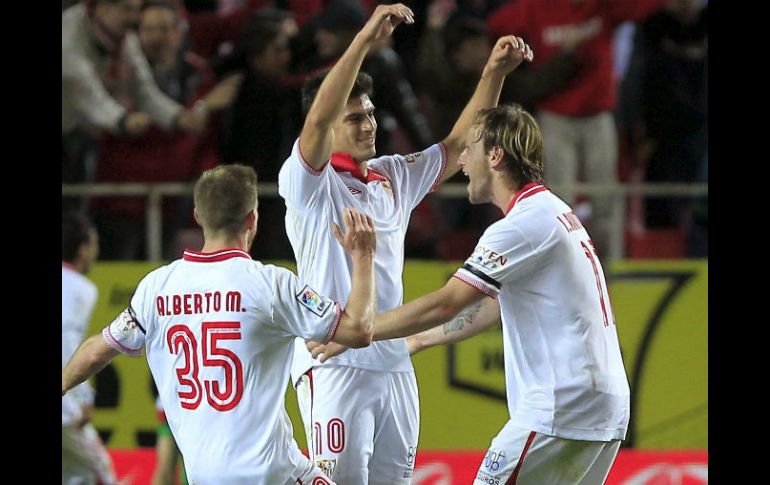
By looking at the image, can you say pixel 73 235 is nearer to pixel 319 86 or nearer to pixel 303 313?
pixel 319 86

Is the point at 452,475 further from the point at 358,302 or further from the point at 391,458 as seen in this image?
the point at 358,302

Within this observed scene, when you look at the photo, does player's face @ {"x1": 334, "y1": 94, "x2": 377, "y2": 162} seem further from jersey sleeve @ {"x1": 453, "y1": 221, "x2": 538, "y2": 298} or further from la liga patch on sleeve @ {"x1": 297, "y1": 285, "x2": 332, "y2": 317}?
la liga patch on sleeve @ {"x1": 297, "y1": 285, "x2": 332, "y2": 317}

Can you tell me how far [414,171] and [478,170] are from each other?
1.01 m

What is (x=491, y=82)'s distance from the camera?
249 inches

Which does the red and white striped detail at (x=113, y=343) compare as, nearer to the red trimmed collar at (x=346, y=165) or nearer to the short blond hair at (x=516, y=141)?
the red trimmed collar at (x=346, y=165)

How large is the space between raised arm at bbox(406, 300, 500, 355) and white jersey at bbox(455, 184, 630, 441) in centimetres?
67

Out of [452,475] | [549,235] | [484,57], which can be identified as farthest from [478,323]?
[484,57]

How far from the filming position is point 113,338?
202 inches

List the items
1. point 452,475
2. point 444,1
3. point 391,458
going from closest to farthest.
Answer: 1. point 391,458
2. point 452,475
3. point 444,1

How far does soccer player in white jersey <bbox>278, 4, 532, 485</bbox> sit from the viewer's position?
551 cm

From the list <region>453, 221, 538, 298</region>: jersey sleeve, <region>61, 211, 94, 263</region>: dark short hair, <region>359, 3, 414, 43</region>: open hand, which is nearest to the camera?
<region>453, 221, 538, 298</region>: jersey sleeve

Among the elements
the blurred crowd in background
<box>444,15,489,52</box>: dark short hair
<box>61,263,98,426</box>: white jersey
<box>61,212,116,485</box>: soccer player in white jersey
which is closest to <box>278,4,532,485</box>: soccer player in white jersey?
<box>61,263,98,426</box>: white jersey

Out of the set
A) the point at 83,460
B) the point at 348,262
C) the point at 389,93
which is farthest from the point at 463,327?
the point at 83,460

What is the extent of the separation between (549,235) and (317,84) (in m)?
1.53
